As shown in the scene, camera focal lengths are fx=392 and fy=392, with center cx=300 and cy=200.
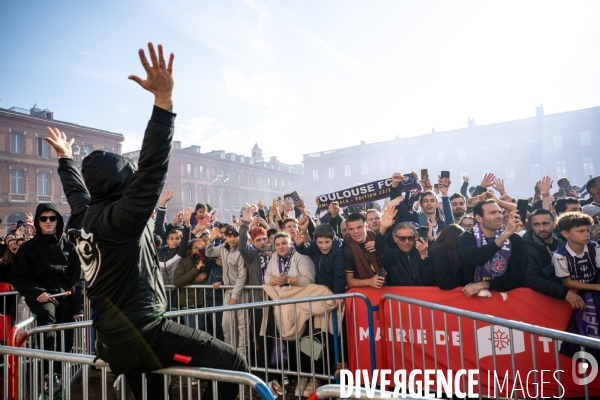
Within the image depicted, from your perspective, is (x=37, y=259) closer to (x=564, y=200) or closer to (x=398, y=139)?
(x=564, y=200)

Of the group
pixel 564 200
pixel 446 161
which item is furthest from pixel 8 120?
pixel 446 161

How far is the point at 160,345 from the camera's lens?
Answer: 2148mm

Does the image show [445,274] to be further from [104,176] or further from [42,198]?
[42,198]

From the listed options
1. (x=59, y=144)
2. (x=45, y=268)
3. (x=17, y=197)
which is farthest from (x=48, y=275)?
(x=17, y=197)

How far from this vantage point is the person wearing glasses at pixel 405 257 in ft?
16.1

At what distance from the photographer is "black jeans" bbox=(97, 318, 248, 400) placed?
208 cm

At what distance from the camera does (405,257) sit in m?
5.00

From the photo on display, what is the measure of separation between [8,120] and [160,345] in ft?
148

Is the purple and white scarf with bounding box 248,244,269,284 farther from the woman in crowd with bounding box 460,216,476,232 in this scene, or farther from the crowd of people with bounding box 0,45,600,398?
the woman in crowd with bounding box 460,216,476,232

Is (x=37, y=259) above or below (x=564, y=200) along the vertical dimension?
below

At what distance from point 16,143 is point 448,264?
147 ft

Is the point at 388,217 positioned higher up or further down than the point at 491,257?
higher up

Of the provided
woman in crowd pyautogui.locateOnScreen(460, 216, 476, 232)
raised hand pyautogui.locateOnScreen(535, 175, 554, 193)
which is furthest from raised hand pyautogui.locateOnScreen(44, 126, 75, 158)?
raised hand pyautogui.locateOnScreen(535, 175, 554, 193)

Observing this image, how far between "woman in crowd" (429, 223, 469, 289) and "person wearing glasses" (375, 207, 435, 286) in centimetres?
14
